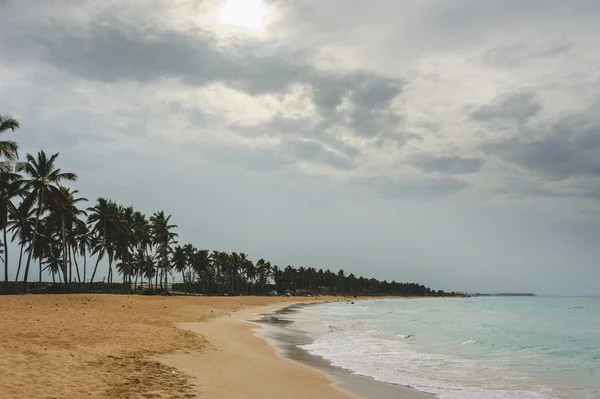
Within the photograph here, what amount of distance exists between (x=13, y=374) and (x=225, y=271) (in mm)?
94889

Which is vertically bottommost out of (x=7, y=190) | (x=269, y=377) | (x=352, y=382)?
(x=352, y=382)

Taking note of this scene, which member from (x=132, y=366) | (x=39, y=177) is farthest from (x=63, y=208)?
(x=132, y=366)

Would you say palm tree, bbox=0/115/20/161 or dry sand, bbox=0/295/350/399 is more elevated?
palm tree, bbox=0/115/20/161

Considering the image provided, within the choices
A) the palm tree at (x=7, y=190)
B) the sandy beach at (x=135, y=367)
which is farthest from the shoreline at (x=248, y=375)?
the palm tree at (x=7, y=190)

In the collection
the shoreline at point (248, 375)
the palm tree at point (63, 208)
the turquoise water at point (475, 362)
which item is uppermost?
the palm tree at point (63, 208)

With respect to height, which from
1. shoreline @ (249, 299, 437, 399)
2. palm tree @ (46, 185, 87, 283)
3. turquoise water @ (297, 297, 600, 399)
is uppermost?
palm tree @ (46, 185, 87, 283)

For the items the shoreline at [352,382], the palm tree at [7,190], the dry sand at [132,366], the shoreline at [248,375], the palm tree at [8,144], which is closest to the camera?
the dry sand at [132,366]

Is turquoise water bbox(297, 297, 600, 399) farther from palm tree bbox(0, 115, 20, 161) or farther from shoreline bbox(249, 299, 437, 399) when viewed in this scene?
palm tree bbox(0, 115, 20, 161)

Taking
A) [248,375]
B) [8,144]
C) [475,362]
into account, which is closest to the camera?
[248,375]

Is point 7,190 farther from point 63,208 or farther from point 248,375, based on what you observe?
point 248,375

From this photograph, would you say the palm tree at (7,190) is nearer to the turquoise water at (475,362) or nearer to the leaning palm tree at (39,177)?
the leaning palm tree at (39,177)

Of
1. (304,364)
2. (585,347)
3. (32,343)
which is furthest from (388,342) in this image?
(32,343)

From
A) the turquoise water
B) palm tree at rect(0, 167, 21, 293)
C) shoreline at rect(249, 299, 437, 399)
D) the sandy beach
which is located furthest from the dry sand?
palm tree at rect(0, 167, 21, 293)

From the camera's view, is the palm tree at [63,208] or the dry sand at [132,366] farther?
the palm tree at [63,208]
